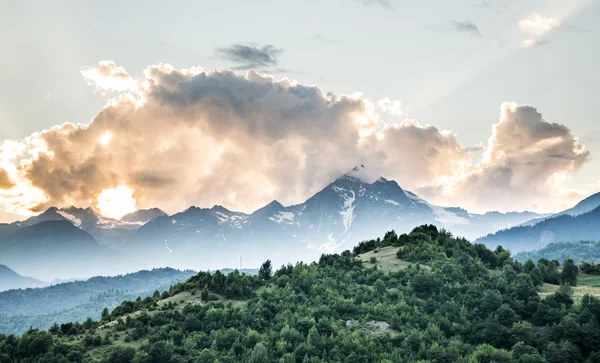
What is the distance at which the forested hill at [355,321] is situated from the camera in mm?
119500

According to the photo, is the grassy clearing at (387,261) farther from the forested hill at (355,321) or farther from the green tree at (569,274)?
the green tree at (569,274)

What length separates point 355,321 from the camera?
140 m

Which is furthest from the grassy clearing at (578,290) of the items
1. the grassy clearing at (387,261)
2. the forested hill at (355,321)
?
the grassy clearing at (387,261)

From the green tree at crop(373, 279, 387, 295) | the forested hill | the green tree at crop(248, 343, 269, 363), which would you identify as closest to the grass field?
the forested hill

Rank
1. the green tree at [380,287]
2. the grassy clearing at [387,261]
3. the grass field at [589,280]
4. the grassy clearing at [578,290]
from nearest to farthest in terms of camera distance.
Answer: the grassy clearing at [578,290], the green tree at [380,287], the grass field at [589,280], the grassy clearing at [387,261]

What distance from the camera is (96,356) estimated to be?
124875 millimetres

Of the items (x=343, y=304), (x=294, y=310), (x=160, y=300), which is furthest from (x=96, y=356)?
(x=343, y=304)

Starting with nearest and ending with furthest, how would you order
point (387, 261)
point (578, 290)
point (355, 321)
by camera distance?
point (355, 321) < point (578, 290) < point (387, 261)

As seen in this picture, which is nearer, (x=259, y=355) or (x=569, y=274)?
(x=259, y=355)

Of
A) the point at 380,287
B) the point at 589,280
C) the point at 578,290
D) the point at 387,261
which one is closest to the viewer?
the point at 578,290

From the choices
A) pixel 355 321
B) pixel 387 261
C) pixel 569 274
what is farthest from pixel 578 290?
pixel 355 321

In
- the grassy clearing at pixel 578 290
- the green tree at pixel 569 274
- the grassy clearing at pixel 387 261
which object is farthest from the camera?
the grassy clearing at pixel 387 261

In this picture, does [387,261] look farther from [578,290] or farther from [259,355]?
[259,355]

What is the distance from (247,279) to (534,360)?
94368 mm
